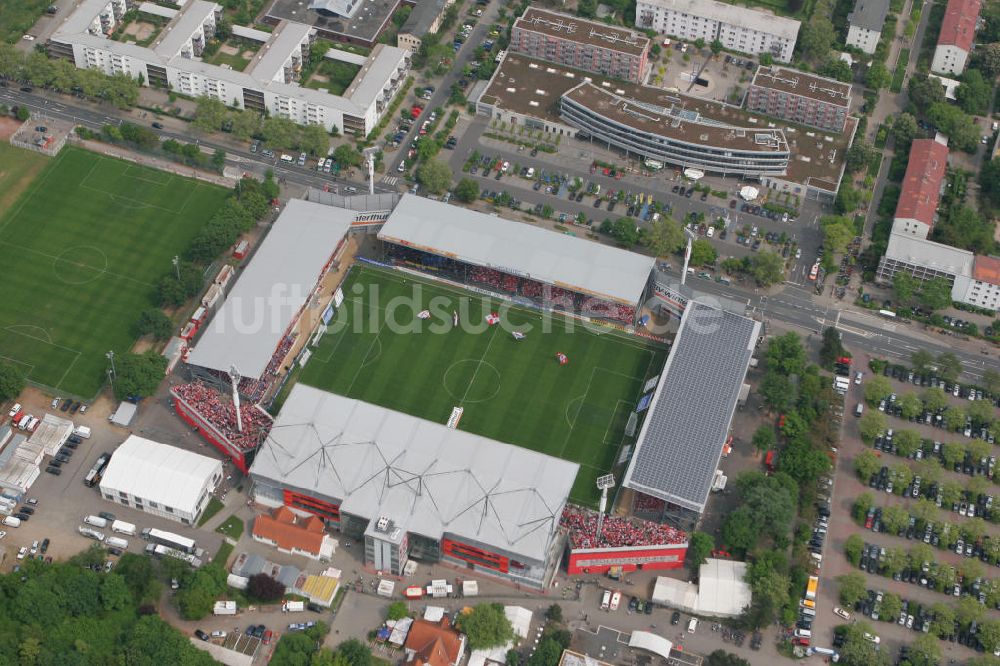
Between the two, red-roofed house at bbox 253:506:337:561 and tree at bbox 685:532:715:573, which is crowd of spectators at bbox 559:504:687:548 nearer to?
tree at bbox 685:532:715:573

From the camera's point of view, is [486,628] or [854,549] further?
[854,549]

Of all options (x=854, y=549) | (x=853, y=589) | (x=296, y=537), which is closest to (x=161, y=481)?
(x=296, y=537)

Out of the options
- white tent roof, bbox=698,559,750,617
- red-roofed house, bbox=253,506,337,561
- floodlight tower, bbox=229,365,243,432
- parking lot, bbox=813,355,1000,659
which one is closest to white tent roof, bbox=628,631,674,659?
white tent roof, bbox=698,559,750,617

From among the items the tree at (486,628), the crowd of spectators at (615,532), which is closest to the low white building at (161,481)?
the tree at (486,628)

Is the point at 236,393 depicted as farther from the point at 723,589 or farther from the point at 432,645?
the point at 723,589

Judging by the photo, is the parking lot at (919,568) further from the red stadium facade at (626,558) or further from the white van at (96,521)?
the white van at (96,521)
